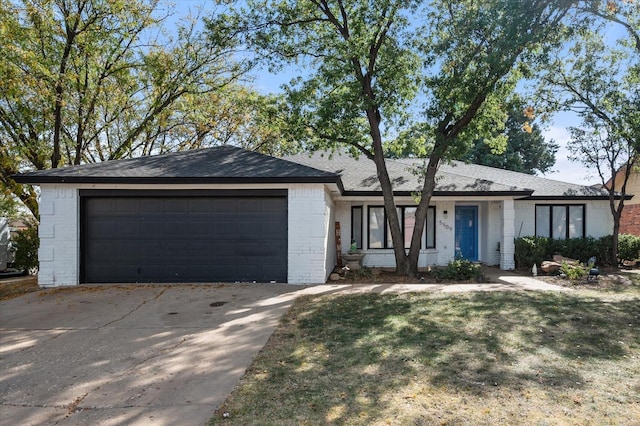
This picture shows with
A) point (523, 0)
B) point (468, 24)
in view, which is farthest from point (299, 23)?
point (523, 0)

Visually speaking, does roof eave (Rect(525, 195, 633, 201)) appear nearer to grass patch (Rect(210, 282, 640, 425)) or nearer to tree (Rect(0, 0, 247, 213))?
grass patch (Rect(210, 282, 640, 425))

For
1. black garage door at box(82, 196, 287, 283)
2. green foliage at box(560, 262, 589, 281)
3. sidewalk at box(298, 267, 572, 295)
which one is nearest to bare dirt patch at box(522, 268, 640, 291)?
green foliage at box(560, 262, 589, 281)

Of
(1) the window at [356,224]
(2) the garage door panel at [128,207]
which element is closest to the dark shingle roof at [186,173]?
(2) the garage door panel at [128,207]

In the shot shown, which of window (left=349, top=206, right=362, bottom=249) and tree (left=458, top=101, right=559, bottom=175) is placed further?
tree (left=458, top=101, right=559, bottom=175)

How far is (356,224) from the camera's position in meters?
13.9

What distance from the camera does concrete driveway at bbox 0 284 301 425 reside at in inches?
140

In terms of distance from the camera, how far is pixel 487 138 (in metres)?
12.2

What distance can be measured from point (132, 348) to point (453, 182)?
1109 centimetres

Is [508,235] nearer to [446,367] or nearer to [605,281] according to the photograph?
[605,281]

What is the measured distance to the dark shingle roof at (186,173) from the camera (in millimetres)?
9555

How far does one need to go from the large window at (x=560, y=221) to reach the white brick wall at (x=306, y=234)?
911 centimetres

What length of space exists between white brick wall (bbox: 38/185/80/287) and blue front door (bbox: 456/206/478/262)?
12.0m

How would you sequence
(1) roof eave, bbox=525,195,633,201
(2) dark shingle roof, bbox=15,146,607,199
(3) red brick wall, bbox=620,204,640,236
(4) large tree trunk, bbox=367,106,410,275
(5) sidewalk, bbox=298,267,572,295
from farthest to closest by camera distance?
1. (3) red brick wall, bbox=620,204,640,236
2. (1) roof eave, bbox=525,195,633,201
3. (4) large tree trunk, bbox=367,106,410,275
4. (2) dark shingle roof, bbox=15,146,607,199
5. (5) sidewalk, bbox=298,267,572,295

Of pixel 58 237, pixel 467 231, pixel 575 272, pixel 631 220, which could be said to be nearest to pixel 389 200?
pixel 467 231
